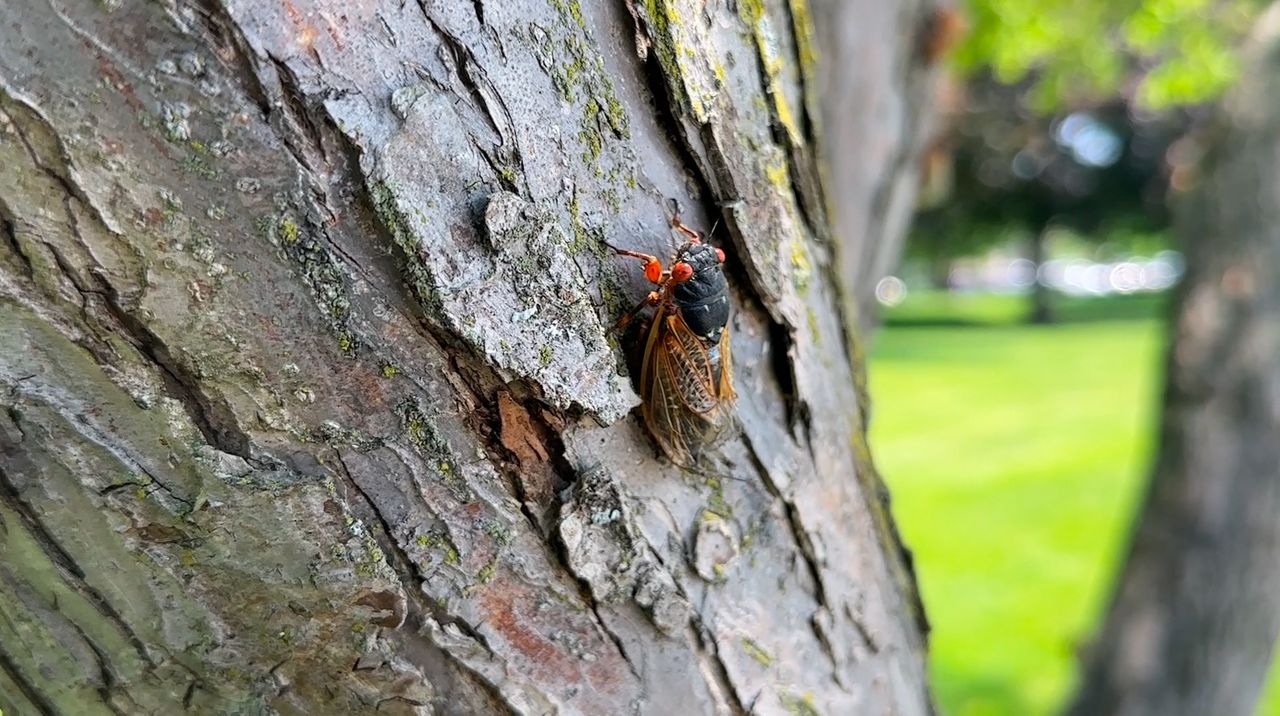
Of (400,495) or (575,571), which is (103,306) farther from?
(575,571)

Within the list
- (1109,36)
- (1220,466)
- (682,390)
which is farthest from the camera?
(1109,36)

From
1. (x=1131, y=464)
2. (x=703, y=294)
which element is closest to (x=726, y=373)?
(x=703, y=294)

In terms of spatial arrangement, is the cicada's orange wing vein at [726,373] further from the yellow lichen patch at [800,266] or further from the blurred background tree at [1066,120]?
the blurred background tree at [1066,120]

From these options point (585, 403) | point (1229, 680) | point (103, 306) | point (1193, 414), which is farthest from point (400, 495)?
point (1229, 680)

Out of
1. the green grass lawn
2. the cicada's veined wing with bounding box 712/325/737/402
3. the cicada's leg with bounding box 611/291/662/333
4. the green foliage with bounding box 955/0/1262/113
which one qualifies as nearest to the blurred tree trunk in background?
the green grass lawn

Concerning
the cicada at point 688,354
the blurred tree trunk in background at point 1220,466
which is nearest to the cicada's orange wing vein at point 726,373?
the cicada at point 688,354

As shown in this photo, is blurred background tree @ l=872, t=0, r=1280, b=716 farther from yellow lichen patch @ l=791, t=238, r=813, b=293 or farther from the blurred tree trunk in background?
yellow lichen patch @ l=791, t=238, r=813, b=293

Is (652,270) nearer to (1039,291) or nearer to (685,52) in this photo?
(685,52)
